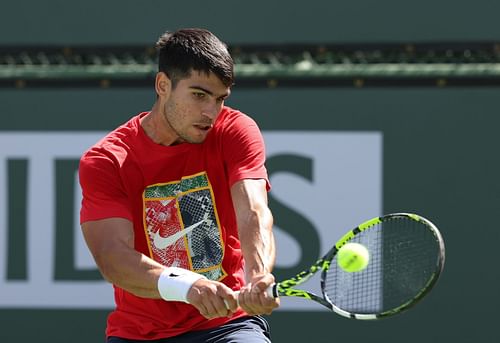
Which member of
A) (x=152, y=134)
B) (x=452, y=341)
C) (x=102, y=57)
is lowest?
(x=452, y=341)

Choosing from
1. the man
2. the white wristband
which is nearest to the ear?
the man

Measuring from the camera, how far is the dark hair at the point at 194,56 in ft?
13.4

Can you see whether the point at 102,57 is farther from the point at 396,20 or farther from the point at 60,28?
the point at 396,20

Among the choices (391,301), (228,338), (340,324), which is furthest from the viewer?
(340,324)

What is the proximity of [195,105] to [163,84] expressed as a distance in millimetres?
213

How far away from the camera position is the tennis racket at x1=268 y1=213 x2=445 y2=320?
3923mm

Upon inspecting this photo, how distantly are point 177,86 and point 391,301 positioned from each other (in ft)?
6.83

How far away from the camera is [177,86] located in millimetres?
4172

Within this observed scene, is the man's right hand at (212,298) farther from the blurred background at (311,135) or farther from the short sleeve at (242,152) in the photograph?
the blurred background at (311,135)

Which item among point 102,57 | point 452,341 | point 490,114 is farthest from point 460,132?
point 102,57

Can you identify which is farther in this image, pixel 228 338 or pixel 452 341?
pixel 452 341

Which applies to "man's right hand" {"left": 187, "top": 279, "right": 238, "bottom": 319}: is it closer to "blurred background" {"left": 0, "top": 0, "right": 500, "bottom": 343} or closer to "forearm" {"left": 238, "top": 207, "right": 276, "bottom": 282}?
"forearm" {"left": 238, "top": 207, "right": 276, "bottom": 282}

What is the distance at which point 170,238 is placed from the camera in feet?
13.7

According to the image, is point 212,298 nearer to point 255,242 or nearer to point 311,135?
point 255,242
